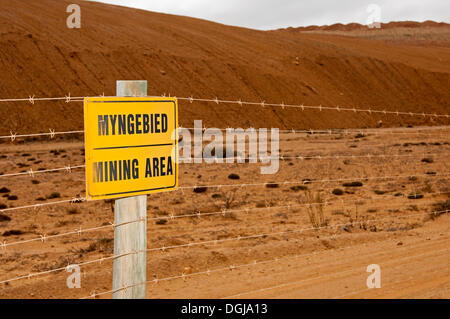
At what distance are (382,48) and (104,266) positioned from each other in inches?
2501

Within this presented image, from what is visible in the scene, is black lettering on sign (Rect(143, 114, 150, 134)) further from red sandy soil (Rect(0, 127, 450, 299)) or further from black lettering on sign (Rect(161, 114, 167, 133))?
red sandy soil (Rect(0, 127, 450, 299))

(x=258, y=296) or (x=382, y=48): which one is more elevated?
(x=382, y=48)

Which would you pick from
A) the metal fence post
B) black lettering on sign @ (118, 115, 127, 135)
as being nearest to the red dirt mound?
the metal fence post

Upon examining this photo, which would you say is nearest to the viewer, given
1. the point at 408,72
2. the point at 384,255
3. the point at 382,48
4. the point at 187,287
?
the point at 187,287

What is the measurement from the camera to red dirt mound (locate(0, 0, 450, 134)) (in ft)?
118

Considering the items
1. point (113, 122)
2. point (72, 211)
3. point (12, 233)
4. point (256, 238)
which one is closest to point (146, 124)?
point (113, 122)

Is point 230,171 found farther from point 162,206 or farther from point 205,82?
point 205,82

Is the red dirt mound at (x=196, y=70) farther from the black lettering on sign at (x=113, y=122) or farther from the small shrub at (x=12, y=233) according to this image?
the black lettering on sign at (x=113, y=122)

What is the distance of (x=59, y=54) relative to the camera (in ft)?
126

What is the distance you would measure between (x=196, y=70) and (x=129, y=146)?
127 ft

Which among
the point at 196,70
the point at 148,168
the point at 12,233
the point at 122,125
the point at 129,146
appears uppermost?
the point at 196,70

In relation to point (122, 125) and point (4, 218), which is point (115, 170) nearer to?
point (122, 125)

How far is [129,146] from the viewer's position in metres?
4.64

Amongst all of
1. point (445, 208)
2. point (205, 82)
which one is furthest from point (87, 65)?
point (445, 208)
